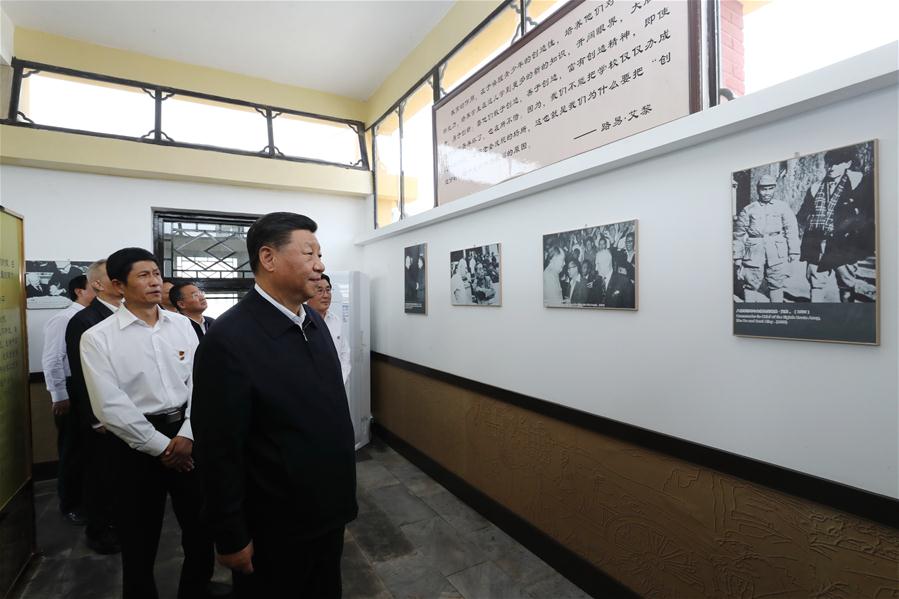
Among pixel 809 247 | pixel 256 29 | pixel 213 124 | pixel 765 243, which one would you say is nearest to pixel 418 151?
pixel 256 29

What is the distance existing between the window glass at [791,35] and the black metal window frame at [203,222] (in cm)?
408

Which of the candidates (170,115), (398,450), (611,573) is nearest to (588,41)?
(611,573)

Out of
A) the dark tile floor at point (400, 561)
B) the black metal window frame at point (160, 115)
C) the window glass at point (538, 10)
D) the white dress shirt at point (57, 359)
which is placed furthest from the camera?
the black metal window frame at point (160, 115)

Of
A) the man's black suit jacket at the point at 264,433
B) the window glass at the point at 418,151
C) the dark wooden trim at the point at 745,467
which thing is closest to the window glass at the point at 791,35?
the dark wooden trim at the point at 745,467

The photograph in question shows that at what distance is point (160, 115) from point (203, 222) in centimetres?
102

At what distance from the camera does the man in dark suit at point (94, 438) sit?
5.92 feet

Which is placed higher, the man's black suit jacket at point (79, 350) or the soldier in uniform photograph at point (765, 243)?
the soldier in uniform photograph at point (765, 243)

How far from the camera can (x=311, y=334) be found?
54.9 inches

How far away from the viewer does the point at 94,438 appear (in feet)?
6.33

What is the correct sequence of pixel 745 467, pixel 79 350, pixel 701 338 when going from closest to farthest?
pixel 745 467
pixel 701 338
pixel 79 350

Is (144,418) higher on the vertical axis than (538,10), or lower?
lower

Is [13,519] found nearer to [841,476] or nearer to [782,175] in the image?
[841,476]

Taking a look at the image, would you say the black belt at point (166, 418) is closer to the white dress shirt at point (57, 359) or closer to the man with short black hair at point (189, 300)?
the man with short black hair at point (189, 300)

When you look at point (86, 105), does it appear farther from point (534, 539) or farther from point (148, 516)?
point (534, 539)
